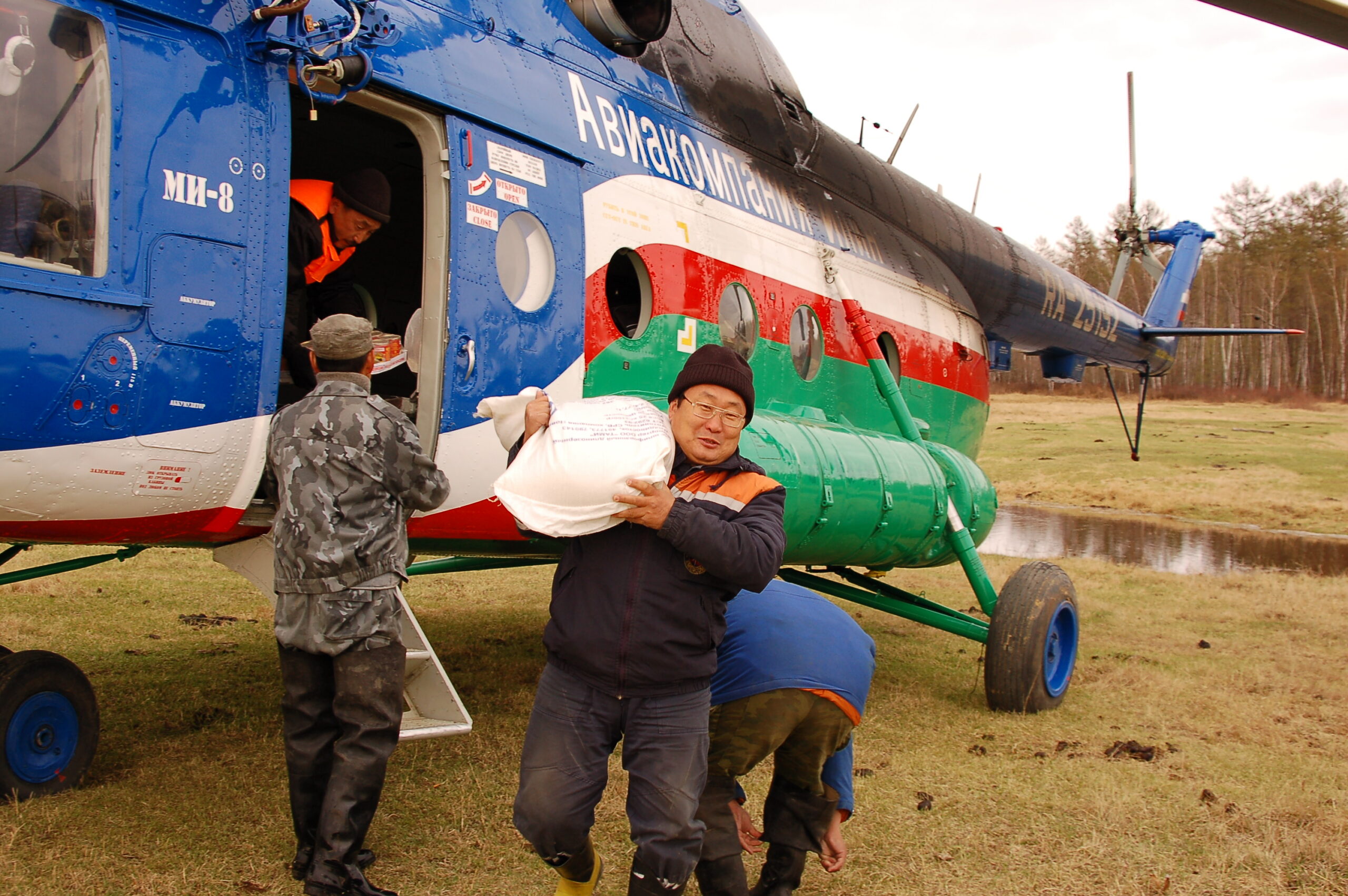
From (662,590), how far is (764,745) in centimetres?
57

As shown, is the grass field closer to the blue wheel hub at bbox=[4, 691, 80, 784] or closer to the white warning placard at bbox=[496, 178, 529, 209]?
the blue wheel hub at bbox=[4, 691, 80, 784]

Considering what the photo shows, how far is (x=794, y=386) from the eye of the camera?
641cm

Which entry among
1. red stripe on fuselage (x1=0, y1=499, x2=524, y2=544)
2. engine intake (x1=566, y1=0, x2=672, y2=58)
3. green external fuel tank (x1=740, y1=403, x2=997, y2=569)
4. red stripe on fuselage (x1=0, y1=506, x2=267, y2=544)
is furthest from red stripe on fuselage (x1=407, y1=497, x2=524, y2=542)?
engine intake (x1=566, y1=0, x2=672, y2=58)

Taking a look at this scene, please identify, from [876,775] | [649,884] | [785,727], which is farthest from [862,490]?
[649,884]

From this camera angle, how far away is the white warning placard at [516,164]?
14.1ft

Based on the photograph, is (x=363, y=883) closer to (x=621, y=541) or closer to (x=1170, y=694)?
(x=621, y=541)

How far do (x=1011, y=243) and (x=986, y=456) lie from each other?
A: 2065 cm

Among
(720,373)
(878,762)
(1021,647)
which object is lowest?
(878,762)

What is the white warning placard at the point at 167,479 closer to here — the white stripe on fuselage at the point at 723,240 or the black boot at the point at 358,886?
the black boot at the point at 358,886

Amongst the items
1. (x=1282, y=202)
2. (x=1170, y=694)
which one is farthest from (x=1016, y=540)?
(x=1282, y=202)

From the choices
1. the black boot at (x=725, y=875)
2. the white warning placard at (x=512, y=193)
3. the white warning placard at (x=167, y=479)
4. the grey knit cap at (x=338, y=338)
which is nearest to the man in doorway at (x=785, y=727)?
the black boot at (x=725, y=875)

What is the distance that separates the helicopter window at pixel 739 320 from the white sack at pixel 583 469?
2955 millimetres

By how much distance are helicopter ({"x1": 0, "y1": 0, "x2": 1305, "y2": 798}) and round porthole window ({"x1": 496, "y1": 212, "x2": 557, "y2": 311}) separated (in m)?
0.01

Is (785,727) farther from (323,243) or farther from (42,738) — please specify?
(42,738)
